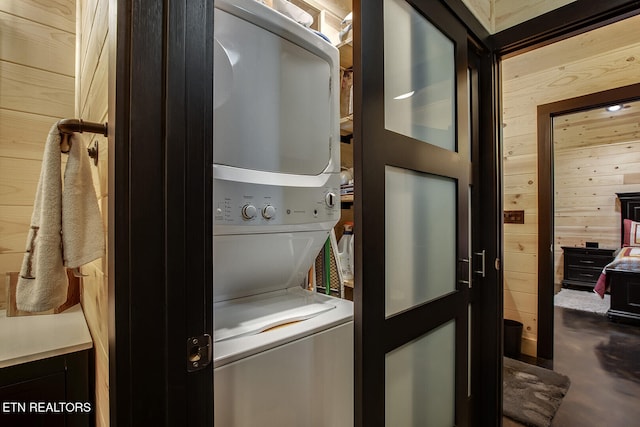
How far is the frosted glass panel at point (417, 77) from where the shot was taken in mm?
1118

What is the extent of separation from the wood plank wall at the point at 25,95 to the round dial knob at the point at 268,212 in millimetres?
1286

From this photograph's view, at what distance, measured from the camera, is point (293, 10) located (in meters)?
1.32

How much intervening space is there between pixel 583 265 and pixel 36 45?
712 cm

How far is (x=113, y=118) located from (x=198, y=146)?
6.8 inches

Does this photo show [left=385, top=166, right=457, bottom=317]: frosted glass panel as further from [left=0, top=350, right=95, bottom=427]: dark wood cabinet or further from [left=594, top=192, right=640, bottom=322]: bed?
[left=594, top=192, right=640, bottom=322]: bed

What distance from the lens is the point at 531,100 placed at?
2.93 metres

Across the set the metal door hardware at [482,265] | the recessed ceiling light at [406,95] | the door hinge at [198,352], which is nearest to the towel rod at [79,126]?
the door hinge at [198,352]

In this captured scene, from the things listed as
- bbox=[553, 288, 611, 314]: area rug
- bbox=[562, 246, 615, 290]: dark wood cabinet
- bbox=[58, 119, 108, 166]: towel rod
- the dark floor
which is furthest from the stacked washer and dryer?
bbox=[562, 246, 615, 290]: dark wood cabinet

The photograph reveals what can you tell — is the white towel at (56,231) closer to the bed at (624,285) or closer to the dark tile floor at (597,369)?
the dark tile floor at (597,369)

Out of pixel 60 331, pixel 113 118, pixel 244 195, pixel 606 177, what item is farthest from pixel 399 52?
pixel 606 177

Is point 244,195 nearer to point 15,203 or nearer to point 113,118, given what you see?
point 113,118

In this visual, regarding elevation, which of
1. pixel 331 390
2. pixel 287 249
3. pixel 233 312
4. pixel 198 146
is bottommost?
pixel 331 390

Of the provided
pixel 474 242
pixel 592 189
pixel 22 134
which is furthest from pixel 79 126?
pixel 592 189

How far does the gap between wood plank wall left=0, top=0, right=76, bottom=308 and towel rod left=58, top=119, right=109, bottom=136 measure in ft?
3.21
